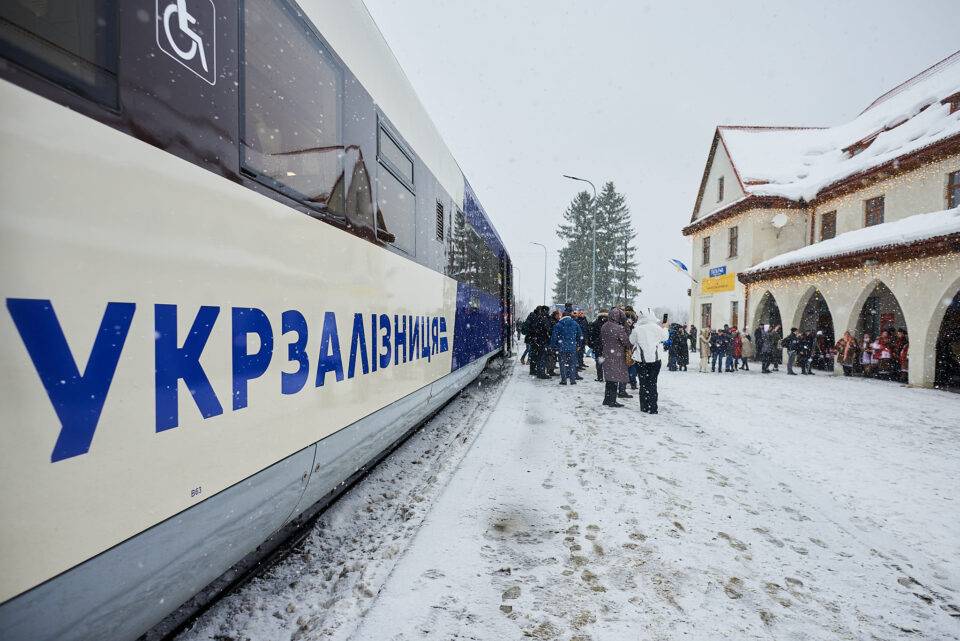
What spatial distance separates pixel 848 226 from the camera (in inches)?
682

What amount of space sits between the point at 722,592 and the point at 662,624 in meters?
0.54

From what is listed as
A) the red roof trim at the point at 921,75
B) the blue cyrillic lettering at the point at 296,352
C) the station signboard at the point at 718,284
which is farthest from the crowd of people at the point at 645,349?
the red roof trim at the point at 921,75

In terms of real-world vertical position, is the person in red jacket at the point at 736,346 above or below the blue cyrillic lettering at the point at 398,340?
below

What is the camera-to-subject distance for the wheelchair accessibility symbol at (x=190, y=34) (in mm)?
1619

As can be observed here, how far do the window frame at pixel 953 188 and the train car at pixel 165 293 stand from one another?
17.5 meters

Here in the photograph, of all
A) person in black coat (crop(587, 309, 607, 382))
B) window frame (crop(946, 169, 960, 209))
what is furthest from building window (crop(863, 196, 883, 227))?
person in black coat (crop(587, 309, 607, 382))

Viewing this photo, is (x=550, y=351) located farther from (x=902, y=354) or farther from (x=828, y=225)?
(x=828, y=225)

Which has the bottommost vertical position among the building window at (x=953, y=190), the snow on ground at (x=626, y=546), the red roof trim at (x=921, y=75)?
the snow on ground at (x=626, y=546)

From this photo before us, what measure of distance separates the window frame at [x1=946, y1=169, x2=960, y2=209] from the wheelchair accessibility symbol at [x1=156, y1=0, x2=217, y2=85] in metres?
18.4

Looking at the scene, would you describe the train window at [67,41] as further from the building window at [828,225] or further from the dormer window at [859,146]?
the dormer window at [859,146]

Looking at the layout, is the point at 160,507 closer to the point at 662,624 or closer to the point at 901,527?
the point at 662,624

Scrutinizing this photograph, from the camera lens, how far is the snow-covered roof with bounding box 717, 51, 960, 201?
602 inches

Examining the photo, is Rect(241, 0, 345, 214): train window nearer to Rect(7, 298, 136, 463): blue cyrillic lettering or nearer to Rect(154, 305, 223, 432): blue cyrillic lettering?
Rect(154, 305, 223, 432): blue cyrillic lettering

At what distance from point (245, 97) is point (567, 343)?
8936 millimetres
